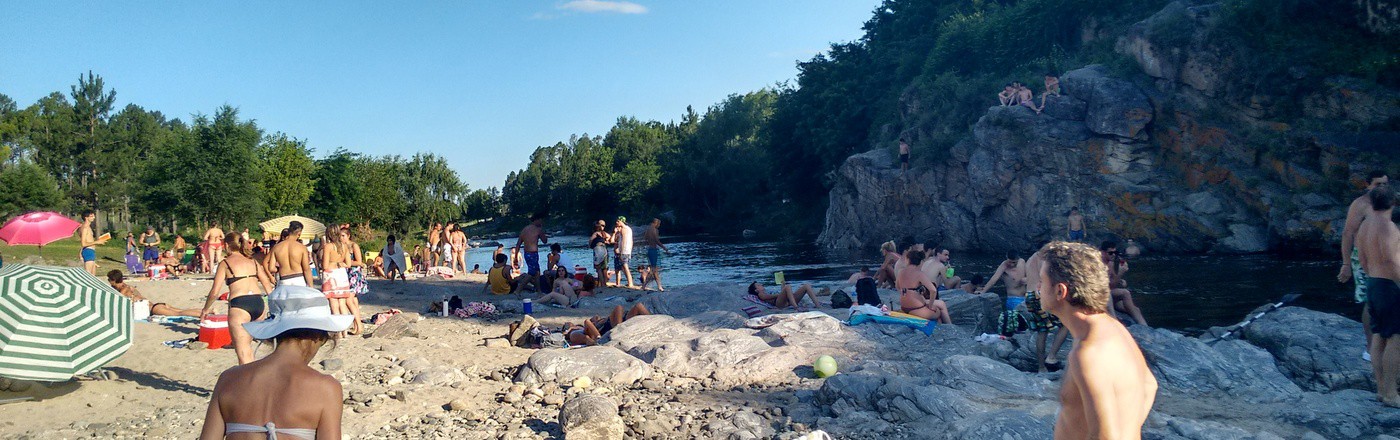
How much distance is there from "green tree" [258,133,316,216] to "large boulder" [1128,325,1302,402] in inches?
1576

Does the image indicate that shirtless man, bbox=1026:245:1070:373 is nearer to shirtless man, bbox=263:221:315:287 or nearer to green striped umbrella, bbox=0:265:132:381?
shirtless man, bbox=263:221:315:287

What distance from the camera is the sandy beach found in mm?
6551

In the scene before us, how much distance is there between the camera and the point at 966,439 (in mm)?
5703

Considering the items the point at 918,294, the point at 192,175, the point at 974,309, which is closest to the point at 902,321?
the point at 918,294

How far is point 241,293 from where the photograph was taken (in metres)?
7.70

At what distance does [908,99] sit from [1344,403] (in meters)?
33.1

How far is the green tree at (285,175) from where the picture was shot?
41.8 meters

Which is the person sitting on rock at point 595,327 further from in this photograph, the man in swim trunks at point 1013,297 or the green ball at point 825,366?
the man in swim trunks at point 1013,297

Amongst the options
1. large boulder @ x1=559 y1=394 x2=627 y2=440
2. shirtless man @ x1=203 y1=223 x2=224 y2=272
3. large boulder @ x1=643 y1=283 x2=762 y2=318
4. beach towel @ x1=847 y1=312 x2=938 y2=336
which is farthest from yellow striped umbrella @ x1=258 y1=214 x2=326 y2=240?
large boulder @ x1=559 y1=394 x2=627 y2=440

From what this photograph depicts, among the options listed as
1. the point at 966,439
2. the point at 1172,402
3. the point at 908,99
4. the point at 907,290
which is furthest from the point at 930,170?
the point at 966,439

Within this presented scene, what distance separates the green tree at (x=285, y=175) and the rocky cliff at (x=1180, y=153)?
106 ft

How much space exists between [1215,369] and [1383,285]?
2064 millimetres

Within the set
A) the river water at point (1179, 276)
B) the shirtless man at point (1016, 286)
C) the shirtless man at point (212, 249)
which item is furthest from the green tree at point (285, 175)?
the shirtless man at point (1016, 286)

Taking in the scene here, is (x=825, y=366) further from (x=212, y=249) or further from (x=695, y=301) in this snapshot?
(x=212, y=249)
